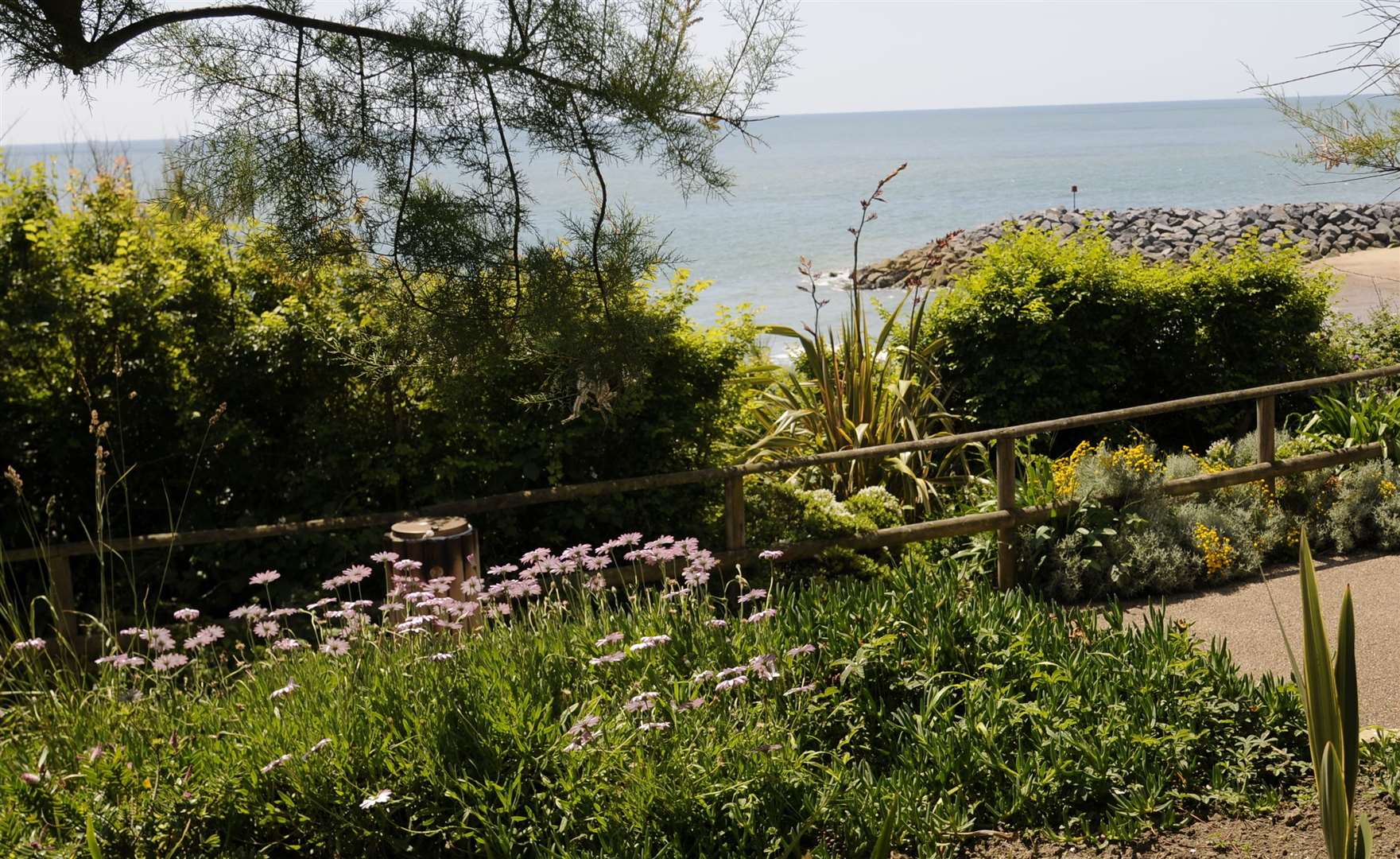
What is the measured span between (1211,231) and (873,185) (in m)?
36.2

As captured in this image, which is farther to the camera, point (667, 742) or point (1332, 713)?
point (667, 742)

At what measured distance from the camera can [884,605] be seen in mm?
4137

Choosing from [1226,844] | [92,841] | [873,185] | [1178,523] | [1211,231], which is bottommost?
[1226,844]

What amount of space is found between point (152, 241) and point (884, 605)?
12.3ft

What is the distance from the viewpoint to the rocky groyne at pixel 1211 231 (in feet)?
78.2

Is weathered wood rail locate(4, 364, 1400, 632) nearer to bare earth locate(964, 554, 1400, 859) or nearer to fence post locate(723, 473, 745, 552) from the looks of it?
fence post locate(723, 473, 745, 552)

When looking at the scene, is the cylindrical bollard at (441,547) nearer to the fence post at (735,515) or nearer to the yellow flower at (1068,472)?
the fence post at (735,515)

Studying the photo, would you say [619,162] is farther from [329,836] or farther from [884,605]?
[329,836]

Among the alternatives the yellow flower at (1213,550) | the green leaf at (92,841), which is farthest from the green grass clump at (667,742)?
the yellow flower at (1213,550)

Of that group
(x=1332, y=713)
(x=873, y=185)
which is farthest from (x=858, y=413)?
(x=873, y=185)

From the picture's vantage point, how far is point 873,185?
198ft

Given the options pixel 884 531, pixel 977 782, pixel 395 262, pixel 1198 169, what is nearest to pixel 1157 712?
pixel 977 782

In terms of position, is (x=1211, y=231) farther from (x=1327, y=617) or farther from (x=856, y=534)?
(x=856, y=534)

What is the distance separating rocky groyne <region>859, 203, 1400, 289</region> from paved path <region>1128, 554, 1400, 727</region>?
15.8m
